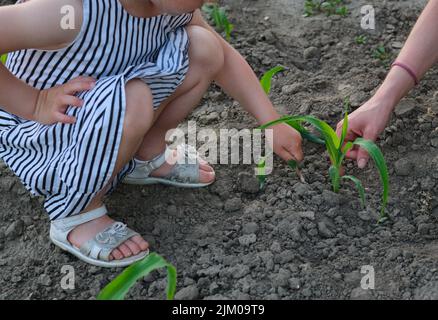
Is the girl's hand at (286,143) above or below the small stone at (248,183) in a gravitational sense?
above

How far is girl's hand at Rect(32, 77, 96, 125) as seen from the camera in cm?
171

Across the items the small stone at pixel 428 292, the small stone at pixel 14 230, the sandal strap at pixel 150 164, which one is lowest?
the small stone at pixel 428 292

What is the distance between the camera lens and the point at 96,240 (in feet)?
5.88

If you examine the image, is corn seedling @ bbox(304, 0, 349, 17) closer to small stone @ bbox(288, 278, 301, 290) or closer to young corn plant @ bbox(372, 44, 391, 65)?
young corn plant @ bbox(372, 44, 391, 65)

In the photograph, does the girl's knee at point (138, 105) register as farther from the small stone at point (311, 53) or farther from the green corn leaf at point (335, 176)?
the small stone at point (311, 53)

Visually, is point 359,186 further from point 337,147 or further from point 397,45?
point 397,45

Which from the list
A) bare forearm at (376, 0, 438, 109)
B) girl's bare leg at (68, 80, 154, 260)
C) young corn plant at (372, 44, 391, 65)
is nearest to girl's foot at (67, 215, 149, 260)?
girl's bare leg at (68, 80, 154, 260)

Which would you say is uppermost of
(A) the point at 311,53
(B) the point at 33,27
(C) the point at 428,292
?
(B) the point at 33,27

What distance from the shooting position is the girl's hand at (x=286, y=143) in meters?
1.99

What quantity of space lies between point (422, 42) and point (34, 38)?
1.00 meters

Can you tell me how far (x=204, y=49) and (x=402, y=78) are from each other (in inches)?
20.8

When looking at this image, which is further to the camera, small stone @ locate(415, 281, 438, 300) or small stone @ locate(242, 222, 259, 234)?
small stone @ locate(242, 222, 259, 234)

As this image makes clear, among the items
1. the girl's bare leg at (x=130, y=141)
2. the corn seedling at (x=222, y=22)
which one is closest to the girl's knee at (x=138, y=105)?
the girl's bare leg at (x=130, y=141)

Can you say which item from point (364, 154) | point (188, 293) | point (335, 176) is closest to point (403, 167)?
point (364, 154)
